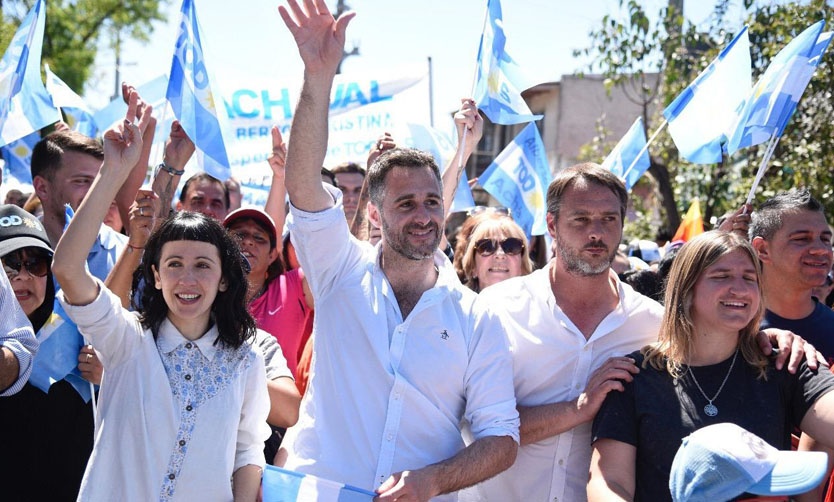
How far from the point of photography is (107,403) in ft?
10.7

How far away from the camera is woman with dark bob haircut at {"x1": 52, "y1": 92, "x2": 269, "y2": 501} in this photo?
3.16 m

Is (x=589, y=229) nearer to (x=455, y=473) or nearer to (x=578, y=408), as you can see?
(x=578, y=408)

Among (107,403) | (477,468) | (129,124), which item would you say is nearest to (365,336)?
(477,468)

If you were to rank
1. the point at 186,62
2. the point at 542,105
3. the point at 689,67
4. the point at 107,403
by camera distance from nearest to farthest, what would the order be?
the point at 107,403 → the point at 186,62 → the point at 689,67 → the point at 542,105

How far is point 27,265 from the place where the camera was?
12.1 feet

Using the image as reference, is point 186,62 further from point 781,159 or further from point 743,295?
point 781,159

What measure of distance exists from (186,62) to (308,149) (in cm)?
249

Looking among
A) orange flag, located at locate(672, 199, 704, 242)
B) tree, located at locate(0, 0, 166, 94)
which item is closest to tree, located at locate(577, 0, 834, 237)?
orange flag, located at locate(672, 199, 704, 242)

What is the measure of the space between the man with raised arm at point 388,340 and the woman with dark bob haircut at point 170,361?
0.85 ft

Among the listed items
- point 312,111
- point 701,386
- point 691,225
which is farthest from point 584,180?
point 691,225

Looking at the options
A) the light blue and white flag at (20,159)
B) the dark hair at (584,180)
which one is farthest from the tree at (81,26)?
the dark hair at (584,180)

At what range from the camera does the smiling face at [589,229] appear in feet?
12.3

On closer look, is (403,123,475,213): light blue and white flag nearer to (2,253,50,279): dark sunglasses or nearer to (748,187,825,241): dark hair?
(748,187,825,241): dark hair

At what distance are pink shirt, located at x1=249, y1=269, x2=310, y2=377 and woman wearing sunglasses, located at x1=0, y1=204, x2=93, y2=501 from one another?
1.03m
